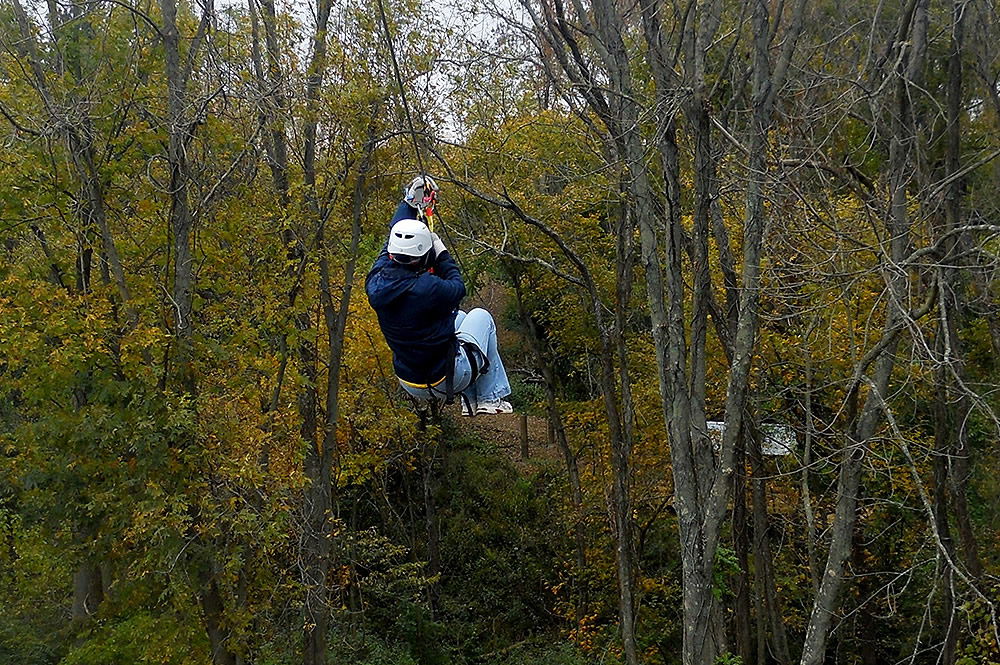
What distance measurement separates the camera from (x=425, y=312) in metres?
5.16

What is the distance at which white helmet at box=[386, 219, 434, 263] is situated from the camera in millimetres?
4762

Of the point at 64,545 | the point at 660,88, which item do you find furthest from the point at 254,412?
the point at 660,88

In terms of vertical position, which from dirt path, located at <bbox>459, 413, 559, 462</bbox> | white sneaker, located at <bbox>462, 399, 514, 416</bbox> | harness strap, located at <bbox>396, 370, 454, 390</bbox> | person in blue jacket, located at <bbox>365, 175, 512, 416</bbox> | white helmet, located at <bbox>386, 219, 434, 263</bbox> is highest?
white helmet, located at <bbox>386, 219, 434, 263</bbox>

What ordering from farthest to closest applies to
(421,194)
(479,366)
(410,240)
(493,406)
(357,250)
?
1. (357,250)
2. (493,406)
3. (479,366)
4. (421,194)
5. (410,240)

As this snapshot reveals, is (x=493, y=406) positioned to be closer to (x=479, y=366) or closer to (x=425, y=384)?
(x=479, y=366)

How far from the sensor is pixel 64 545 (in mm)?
8781

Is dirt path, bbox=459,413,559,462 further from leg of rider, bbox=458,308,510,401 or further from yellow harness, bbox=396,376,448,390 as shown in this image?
yellow harness, bbox=396,376,448,390

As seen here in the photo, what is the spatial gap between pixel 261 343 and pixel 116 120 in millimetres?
2702

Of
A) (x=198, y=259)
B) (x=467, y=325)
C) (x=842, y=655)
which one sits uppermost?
(x=198, y=259)

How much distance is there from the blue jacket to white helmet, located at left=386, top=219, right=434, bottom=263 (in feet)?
0.66

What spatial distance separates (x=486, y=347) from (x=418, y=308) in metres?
0.84

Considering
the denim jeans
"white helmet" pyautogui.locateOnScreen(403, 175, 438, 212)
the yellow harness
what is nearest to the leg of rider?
the denim jeans

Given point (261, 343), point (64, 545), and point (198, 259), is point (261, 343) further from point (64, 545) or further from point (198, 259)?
point (64, 545)

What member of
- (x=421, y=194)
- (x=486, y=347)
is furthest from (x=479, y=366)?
(x=421, y=194)
